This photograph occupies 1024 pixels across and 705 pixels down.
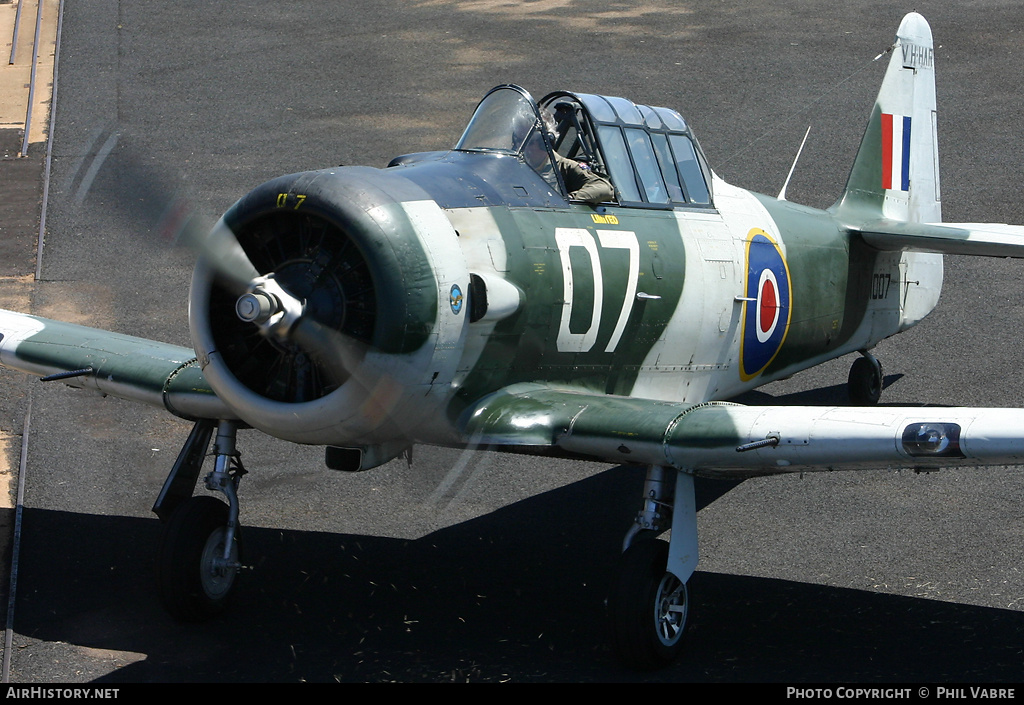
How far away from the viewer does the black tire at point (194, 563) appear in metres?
6.52

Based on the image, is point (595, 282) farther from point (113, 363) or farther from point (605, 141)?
point (113, 363)

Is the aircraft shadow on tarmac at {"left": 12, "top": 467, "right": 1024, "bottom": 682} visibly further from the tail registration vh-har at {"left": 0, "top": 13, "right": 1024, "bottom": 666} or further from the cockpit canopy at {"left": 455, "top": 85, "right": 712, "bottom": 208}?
the cockpit canopy at {"left": 455, "top": 85, "right": 712, "bottom": 208}

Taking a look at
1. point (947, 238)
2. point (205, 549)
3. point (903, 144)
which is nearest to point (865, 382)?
point (947, 238)

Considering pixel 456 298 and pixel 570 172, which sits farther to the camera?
pixel 570 172

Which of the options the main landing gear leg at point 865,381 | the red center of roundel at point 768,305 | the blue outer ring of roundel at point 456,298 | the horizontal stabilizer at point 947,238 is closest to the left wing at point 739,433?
the blue outer ring of roundel at point 456,298

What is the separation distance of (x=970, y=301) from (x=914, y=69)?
283 centimetres

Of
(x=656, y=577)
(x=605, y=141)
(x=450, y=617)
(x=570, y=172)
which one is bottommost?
(x=450, y=617)

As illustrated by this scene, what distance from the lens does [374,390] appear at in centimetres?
567

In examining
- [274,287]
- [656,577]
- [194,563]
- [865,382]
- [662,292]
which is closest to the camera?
[274,287]

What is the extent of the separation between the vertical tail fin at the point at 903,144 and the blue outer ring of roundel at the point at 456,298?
18.5ft

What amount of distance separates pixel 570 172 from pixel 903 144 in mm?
5157

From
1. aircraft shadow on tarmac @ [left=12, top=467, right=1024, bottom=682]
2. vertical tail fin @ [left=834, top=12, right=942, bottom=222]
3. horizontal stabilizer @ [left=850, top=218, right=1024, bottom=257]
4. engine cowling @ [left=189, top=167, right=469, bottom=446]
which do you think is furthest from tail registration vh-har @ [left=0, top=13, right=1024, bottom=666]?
vertical tail fin @ [left=834, top=12, right=942, bottom=222]

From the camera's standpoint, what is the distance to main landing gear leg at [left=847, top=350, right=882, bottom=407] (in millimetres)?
10453

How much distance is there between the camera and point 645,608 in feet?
19.8
